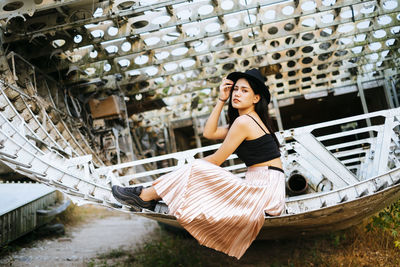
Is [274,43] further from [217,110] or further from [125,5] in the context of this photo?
[217,110]

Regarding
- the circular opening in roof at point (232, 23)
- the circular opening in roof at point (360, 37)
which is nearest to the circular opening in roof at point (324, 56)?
the circular opening in roof at point (360, 37)

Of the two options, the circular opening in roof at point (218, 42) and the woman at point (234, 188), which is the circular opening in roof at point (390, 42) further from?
the woman at point (234, 188)

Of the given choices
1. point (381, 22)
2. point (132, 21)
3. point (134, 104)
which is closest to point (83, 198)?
point (132, 21)

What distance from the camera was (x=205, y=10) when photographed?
6379 millimetres

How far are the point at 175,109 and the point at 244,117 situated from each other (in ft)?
36.3

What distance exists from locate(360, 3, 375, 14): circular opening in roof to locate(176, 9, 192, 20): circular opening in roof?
391 cm

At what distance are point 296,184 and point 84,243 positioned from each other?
458 cm

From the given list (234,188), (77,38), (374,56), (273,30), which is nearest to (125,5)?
(77,38)

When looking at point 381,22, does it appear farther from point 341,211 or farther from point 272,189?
point 272,189

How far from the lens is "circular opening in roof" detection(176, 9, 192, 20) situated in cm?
630

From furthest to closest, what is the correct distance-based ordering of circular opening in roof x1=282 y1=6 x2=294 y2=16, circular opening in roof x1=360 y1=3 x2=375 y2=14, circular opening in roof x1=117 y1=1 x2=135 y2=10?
circular opening in roof x1=360 y1=3 x2=375 y2=14, circular opening in roof x1=282 y1=6 x2=294 y2=16, circular opening in roof x1=117 y1=1 x2=135 y2=10

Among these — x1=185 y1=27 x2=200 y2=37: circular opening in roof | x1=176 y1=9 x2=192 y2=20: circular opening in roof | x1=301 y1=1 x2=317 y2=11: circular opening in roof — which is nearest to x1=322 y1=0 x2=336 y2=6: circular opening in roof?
x1=301 y1=1 x2=317 y2=11: circular opening in roof

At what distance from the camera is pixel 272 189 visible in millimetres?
2723

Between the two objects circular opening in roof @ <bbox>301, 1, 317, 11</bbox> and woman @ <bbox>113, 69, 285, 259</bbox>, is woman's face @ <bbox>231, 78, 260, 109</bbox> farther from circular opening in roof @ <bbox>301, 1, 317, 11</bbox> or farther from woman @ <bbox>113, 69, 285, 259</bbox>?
circular opening in roof @ <bbox>301, 1, 317, 11</bbox>
